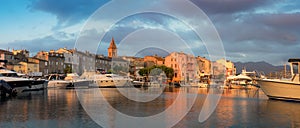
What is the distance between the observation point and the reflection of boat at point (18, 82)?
41.1m

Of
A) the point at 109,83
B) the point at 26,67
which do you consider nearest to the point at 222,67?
the point at 109,83

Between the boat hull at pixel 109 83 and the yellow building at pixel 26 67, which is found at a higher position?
the yellow building at pixel 26 67

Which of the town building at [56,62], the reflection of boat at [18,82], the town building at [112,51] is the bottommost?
the reflection of boat at [18,82]

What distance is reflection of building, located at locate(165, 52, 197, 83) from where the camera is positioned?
414 feet

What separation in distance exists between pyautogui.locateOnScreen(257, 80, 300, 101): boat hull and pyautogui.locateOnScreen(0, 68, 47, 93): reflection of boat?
2955cm

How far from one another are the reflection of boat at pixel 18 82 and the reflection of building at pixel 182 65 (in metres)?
76.1

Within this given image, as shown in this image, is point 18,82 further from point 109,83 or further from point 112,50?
point 112,50

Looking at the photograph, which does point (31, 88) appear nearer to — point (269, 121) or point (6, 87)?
point (6, 87)

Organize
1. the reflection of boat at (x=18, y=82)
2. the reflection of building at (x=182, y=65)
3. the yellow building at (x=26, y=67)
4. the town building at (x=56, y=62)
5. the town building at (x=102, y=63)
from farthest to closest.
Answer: the reflection of building at (x=182, y=65)
the town building at (x=102, y=63)
the town building at (x=56, y=62)
the yellow building at (x=26, y=67)
the reflection of boat at (x=18, y=82)

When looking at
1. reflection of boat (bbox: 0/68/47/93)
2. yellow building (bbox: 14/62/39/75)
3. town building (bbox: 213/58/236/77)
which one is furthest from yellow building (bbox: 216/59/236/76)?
reflection of boat (bbox: 0/68/47/93)

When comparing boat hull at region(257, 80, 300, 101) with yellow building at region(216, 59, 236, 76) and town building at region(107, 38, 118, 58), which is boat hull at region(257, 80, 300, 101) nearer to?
yellow building at region(216, 59, 236, 76)

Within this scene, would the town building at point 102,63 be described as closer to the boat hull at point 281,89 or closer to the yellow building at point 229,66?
the yellow building at point 229,66

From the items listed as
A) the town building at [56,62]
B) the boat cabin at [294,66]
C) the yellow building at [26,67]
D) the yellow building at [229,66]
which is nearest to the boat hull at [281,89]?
the boat cabin at [294,66]

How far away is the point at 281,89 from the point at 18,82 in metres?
31.4
